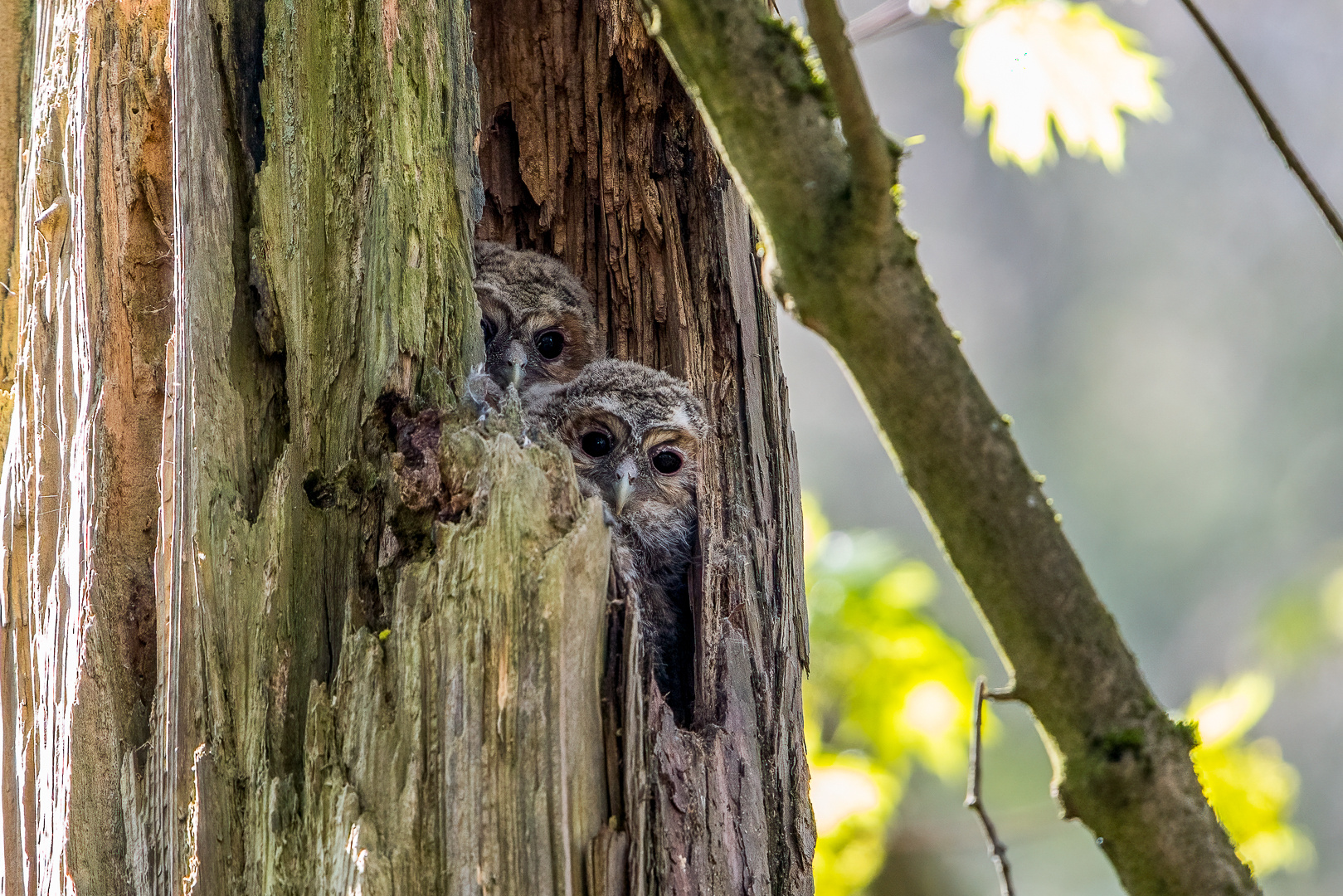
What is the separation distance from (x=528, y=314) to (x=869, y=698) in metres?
2.29

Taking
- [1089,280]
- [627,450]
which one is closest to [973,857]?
[1089,280]

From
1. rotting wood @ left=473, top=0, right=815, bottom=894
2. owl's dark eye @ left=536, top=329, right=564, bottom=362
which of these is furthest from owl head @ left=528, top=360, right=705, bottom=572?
owl's dark eye @ left=536, top=329, right=564, bottom=362

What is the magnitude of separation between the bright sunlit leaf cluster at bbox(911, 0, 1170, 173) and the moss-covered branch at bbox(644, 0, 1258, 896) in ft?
7.35

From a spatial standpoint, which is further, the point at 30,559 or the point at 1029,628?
the point at 30,559

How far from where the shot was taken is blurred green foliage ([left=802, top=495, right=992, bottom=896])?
15.7ft

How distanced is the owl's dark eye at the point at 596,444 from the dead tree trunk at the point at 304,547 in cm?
99

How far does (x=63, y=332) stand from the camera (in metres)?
2.36

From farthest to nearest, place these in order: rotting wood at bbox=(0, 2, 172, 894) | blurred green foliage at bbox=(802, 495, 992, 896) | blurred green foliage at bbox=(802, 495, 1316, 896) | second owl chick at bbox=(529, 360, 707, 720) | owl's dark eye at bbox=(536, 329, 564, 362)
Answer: blurred green foliage at bbox=(802, 495, 992, 896), blurred green foliage at bbox=(802, 495, 1316, 896), owl's dark eye at bbox=(536, 329, 564, 362), second owl chick at bbox=(529, 360, 707, 720), rotting wood at bbox=(0, 2, 172, 894)

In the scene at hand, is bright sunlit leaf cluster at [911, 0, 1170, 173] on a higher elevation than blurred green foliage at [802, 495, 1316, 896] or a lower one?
higher

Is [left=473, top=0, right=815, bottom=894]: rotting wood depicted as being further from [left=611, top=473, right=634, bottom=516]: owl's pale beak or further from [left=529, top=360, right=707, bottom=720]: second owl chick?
[left=611, top=473, right=634, bottom=516]: owl's pale beak

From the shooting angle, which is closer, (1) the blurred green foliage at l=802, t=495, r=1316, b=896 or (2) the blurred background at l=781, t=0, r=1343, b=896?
(1) the blurred green foliage at l=802, t=495, r=1316, b=896

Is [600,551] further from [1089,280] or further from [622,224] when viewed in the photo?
[1089,280]

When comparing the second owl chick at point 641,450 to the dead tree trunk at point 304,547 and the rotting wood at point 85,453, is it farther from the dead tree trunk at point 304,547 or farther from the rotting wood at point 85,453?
the rotting wood at point 85,453

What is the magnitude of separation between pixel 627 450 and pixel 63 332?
1.65 meters
